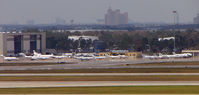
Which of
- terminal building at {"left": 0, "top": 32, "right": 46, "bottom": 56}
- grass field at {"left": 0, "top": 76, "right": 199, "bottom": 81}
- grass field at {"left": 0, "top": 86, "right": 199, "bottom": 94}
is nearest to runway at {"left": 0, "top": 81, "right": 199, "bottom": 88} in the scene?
grass field at {"left": 0, "top": 86, "right": 199, "bottom": 94}

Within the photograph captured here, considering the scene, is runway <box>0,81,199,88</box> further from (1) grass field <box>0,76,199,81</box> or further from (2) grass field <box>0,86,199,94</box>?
(1) grass field <box>0,76,199,81</box>

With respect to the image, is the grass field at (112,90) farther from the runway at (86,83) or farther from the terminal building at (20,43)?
the terminal building at (20,43)

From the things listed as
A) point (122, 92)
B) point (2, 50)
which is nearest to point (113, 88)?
point (122, 92)

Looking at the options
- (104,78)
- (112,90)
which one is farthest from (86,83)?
(112,90)

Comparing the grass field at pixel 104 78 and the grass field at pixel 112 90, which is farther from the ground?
the grass field at pixel 104 78

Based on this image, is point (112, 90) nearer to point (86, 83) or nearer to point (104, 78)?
point (86, 83)

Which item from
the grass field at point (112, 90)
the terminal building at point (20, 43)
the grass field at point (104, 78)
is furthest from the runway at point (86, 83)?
the terminal building at point (20, 43)
